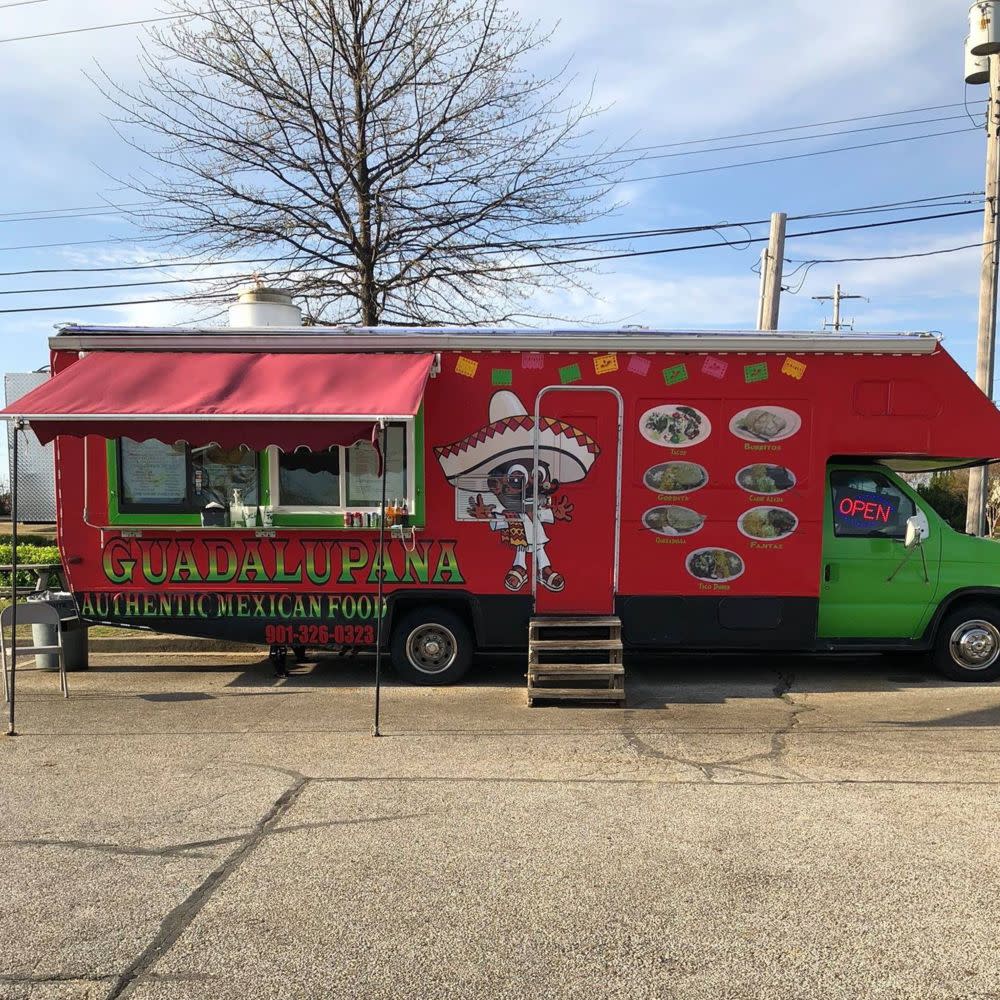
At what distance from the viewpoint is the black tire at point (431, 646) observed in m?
7.38

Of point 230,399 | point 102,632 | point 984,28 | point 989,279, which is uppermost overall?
point 984,28

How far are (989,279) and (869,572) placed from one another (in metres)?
6.72

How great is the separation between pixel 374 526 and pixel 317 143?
6755 millimetres

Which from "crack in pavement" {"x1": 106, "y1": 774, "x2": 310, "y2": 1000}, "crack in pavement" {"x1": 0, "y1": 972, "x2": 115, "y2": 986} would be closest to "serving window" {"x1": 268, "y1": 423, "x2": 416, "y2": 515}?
"crack in pavement" {"x1": 106, "y1": 774, "x2": 310, "y2": 1000}

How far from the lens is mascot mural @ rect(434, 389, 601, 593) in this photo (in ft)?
23.7

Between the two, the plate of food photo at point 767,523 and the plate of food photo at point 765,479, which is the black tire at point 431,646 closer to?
the plate of food photo at point 767,523

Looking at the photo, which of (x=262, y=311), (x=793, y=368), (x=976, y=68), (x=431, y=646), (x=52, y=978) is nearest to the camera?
(x=52, y=978)

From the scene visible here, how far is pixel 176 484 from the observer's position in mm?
7328

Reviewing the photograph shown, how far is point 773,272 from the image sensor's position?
42.6 feet

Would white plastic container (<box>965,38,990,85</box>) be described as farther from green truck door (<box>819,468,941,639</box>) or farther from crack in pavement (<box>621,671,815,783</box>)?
crack in pavement (<box>621,671,815,783</box>)

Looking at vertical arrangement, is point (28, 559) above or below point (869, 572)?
below

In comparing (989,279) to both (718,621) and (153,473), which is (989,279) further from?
(153,473)

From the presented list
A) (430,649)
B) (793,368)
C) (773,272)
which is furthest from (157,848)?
(773,272)

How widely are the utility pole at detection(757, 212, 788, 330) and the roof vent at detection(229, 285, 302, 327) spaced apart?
25.6ft
